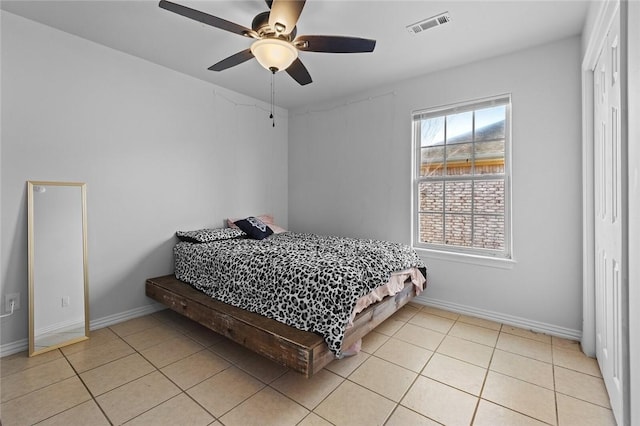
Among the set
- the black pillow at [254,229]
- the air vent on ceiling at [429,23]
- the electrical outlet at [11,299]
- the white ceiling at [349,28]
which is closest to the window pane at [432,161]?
the white ceiling at [349,28]

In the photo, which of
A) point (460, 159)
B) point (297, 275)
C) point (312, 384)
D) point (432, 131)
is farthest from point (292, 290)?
point (432, 131)

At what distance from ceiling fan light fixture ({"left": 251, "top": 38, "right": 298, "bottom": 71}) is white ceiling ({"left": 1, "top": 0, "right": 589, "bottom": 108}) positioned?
0.43 metres

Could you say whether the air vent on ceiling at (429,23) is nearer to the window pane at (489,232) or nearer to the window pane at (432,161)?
the window pane at (432,161)

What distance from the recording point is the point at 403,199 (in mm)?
3453

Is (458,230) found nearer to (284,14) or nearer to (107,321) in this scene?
(284,14)

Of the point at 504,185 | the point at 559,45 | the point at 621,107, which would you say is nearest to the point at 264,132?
the point at 504,185

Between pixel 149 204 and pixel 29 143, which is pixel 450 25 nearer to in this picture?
pixel 149 204

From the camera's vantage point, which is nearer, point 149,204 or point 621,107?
point 621,107

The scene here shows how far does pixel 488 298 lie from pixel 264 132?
11.5ft

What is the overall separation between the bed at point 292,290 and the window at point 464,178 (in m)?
0.56

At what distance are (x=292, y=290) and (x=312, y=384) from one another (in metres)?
0.62

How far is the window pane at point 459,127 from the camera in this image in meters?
3.09

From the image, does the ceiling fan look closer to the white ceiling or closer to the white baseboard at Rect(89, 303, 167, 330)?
the white ceiling

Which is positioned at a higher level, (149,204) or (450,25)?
(450,25)
